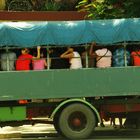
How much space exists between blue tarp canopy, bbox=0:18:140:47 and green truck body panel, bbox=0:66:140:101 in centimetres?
76

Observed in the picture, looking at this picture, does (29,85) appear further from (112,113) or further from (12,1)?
(12,1)

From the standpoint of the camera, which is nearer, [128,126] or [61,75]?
[61,75]

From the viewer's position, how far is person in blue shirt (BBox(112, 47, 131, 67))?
12852 mm

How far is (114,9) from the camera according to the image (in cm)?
1720

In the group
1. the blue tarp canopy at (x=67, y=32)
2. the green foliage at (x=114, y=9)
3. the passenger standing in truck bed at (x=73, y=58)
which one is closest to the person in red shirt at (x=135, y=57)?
the blue tarp canopy at (x=67, y=32)

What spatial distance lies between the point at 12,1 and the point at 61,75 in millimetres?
11153

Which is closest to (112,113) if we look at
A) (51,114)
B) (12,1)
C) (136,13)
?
(51,114)

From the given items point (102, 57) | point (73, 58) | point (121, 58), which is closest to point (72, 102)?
point (73, 58)

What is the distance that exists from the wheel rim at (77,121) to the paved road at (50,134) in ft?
2.22

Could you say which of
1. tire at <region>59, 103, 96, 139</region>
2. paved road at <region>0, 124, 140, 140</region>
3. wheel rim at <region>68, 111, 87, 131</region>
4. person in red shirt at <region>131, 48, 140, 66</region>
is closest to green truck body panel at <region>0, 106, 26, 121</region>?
tire at <region>59, 103, 96, 139</region>

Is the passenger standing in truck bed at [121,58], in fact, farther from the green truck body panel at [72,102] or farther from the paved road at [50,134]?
→ the paved road at [50,134]

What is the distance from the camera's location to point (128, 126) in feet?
44.2

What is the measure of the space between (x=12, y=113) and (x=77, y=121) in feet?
5.36

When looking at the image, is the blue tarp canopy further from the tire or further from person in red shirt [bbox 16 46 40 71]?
the tire
